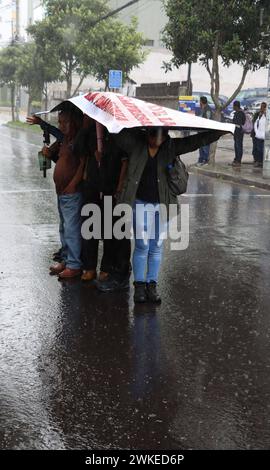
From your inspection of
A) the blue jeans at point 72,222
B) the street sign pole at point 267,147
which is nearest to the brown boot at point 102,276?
the blue jeans at point 72,222

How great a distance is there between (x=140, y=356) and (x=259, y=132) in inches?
504

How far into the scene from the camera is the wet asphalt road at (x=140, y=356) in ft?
11.0

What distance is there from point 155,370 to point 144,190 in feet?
5.56

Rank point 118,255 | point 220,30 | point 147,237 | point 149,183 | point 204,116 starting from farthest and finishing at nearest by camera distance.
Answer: point 204,116, point 220,30, point 118,255, point 147,237, point 149,183

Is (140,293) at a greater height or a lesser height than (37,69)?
lesser

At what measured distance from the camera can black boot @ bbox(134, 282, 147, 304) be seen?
5.49 metres

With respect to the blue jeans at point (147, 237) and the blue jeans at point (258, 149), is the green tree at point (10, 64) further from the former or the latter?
the blue jeans at point (147, 237)

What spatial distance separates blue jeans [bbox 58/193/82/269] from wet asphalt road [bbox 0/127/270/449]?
35cm

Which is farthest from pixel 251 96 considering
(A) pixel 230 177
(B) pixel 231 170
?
(A) pixel 230 177

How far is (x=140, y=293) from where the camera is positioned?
551 cm

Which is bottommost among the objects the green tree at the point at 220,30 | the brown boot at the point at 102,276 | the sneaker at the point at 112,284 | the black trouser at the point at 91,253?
the sneaker at the point at 112,284

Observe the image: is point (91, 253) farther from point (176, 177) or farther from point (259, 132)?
point (259, 132)

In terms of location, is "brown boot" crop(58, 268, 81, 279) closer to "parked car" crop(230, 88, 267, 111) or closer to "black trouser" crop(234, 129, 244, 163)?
"black trouser" crop(234, 129, 244, 163)

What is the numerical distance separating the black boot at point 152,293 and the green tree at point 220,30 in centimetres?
1145
